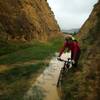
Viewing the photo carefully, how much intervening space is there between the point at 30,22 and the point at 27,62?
2191 cm

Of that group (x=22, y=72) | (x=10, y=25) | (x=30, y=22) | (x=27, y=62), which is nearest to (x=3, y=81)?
(x=22, y=72)

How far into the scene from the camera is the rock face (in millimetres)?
43812

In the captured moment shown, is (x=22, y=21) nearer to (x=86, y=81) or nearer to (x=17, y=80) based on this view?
(x=17, y=80)

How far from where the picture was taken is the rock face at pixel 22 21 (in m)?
43.8

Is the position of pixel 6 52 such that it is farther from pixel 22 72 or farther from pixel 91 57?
pixel 91 57

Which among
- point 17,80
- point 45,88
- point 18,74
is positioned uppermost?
point 18,74

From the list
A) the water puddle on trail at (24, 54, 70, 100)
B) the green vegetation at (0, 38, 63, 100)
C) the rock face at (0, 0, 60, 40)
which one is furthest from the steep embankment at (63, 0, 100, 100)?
the rock face at (0, 0, 60, 40)

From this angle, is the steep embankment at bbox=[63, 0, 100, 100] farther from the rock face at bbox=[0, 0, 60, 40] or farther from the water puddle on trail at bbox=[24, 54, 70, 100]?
the rock face at bbox=[0, 0, 60, 40]

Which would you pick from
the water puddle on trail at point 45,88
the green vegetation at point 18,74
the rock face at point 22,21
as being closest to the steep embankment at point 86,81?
the water puddle on trail at point 45,88

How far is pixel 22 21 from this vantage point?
47.0 meters

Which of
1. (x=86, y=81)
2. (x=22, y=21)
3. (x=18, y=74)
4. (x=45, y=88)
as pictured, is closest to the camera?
(x=86, y=81)

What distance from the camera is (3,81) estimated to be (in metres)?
19.7

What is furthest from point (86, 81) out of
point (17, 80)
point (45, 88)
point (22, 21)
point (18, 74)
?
point (22, 21)

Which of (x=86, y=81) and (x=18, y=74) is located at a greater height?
(x=86, y=81)
